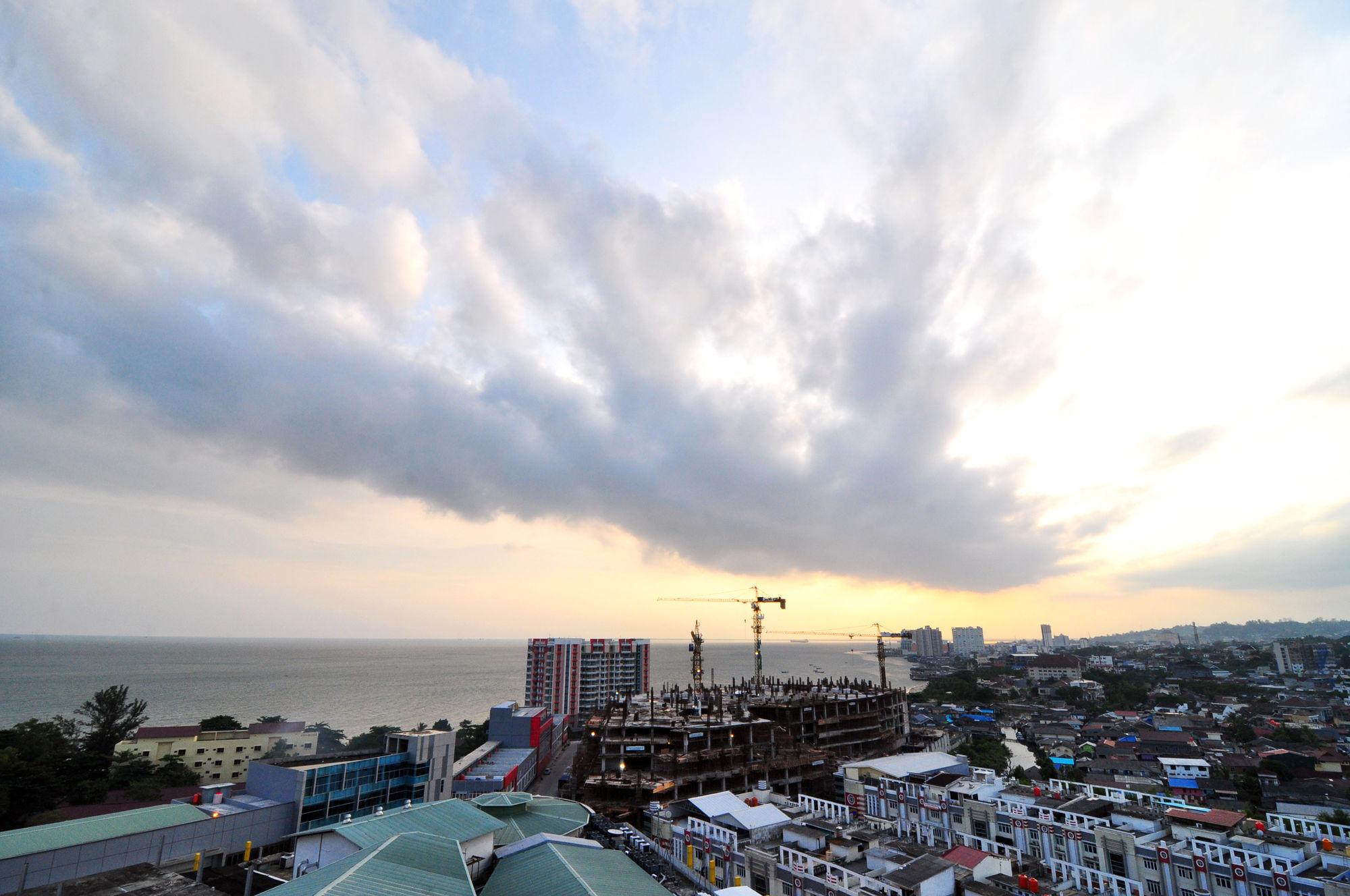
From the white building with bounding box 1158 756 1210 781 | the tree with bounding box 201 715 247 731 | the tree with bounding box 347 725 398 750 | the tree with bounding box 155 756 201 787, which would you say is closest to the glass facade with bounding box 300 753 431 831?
the tree with bounding box 155 756 201 787

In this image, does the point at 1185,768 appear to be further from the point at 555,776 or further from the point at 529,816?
the point at 529,816

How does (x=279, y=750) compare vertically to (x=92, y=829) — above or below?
below

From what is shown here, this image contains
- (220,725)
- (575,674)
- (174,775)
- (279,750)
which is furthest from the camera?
(575,674)

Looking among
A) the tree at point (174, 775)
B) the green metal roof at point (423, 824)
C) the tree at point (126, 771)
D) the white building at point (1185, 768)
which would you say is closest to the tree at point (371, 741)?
the tree at point (174, 775)

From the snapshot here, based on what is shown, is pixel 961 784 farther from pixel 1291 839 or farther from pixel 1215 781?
pixel 1215 781

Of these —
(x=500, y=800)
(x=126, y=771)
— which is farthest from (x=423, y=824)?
(x=126, y=771)

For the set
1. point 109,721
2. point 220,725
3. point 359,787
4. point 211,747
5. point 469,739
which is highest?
point 109,721

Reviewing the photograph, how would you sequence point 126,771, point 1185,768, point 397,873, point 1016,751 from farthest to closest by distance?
point 1016,751 → point 1185,768 → point 126,771 → point 397,873

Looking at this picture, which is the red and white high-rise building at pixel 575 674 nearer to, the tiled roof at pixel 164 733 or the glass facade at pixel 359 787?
the tiled roof at pixel 164 733

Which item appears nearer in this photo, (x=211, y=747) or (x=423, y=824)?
(x=423, y=824)
